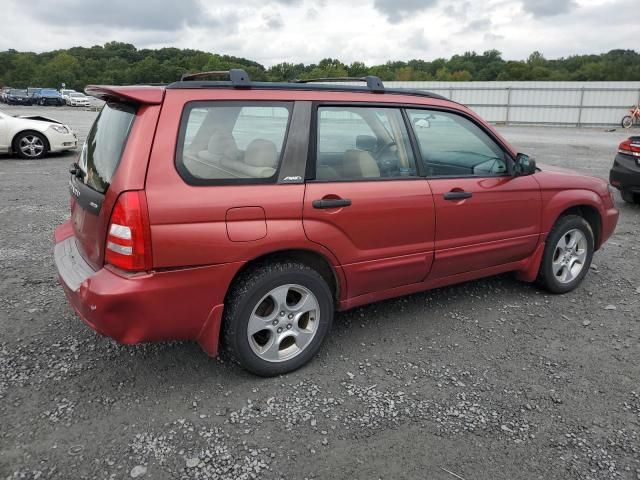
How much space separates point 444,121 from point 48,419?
3.15 meters

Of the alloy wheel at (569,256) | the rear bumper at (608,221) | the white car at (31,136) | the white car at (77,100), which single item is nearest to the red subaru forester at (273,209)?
the alloy wheel at (569,256)

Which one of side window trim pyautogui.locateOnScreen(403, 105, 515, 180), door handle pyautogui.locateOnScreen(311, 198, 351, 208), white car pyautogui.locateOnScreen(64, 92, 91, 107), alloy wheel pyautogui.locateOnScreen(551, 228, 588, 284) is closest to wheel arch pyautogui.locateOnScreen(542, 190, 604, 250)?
alloy wheel pyautogui.locateOnScreen(551, 228, 588, 284)

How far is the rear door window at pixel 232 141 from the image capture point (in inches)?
108

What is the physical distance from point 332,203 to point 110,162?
1.26 m

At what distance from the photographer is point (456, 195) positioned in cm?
359

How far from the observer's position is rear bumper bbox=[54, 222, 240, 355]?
8.42 ft

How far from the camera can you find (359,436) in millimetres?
2607

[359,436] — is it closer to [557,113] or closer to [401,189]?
[401,189]

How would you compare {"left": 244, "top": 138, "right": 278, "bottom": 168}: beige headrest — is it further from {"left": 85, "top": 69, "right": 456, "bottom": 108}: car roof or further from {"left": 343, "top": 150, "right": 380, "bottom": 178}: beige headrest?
{"left": 343, "top": 150, "right": 380, "bottom": 178}: beige headrest

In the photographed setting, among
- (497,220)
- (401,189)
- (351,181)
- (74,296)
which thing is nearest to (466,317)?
(497,220)

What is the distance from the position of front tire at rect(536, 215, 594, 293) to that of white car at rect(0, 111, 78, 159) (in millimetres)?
11382

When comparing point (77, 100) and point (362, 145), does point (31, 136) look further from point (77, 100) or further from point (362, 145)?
point (77, 100)

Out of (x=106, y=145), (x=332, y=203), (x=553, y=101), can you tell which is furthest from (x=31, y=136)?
(x=553, y=101)

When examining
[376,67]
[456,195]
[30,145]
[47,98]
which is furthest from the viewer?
[376,67]
